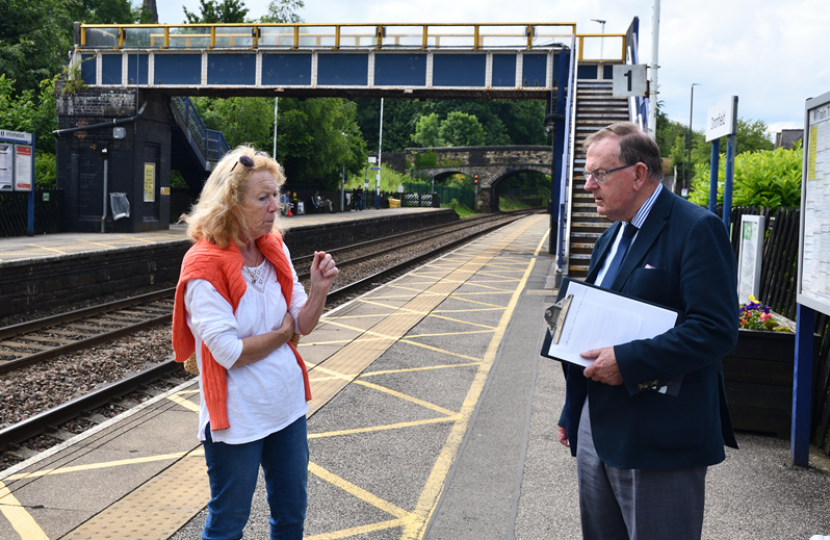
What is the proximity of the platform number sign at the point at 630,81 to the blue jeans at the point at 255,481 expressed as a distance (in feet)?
38.6

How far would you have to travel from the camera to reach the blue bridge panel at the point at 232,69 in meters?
22.3

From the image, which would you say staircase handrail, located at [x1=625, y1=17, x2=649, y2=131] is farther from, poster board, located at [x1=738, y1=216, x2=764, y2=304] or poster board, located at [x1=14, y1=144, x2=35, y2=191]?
poster board, located at [x1=14, y1=144, x2=35, y2=191]

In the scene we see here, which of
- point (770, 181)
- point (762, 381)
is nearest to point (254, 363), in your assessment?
point (762, 381)

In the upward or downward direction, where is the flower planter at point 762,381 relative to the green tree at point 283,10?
downward

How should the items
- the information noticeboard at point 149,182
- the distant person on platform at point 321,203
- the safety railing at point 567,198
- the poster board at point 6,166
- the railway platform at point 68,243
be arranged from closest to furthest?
the railway platform at point 68,243
the safety railing at point 567,198
the poster board at point 6,166
the information noticeboard at point 149,182
the distant person on platform at point 321,203

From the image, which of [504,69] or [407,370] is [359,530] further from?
[504,69]

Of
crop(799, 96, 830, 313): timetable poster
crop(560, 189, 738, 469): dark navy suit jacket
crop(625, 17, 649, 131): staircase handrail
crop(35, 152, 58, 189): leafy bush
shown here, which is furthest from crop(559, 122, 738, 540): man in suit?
crop(35, 152, 58, 189): leafy bush

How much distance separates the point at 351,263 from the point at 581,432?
55.3ft

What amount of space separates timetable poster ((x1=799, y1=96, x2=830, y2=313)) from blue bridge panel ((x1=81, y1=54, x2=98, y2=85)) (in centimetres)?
2247

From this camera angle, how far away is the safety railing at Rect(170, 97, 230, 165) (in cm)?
2448

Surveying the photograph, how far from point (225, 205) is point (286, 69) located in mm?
20740

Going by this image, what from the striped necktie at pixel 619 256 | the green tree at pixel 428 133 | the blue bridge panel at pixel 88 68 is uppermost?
the green tree at pixel 428 133

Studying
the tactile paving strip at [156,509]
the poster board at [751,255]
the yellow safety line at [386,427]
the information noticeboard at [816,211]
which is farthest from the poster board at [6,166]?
the information noticeboard at [816,211]

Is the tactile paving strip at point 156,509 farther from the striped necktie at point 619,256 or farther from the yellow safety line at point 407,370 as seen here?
the yellow safety line at point 407,370
